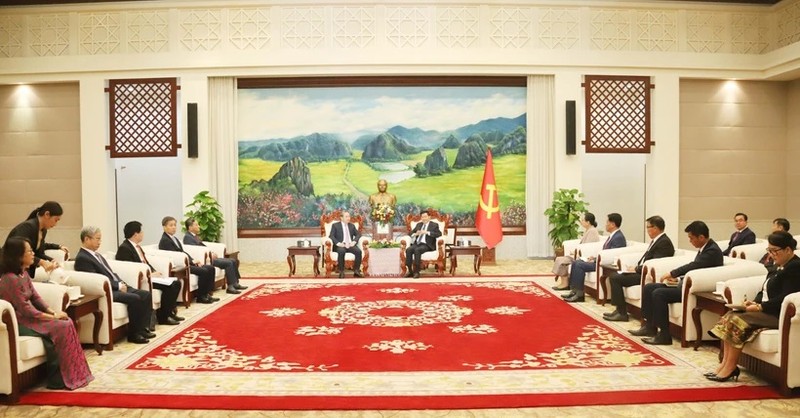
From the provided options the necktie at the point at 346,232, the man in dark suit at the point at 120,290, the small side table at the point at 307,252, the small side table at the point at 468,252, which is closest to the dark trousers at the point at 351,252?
the necktie at the point at 346,232

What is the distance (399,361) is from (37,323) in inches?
108

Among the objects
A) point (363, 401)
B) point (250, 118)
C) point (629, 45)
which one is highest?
point (629, 45)

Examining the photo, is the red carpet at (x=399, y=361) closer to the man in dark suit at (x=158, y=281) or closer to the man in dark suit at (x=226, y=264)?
the man in dark suit at (x=158, y=281)

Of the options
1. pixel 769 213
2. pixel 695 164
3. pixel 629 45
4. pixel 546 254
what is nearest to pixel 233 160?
pixel 546 254

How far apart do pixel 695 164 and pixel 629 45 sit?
9.50 feet

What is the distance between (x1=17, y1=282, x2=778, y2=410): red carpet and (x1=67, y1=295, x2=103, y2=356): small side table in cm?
45

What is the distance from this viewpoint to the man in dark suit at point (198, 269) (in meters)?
7.79

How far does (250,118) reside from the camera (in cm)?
1236

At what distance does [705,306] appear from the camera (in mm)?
5203

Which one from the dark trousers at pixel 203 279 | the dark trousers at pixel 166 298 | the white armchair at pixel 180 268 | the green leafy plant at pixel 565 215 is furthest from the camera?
→ the green leafy plant at pixel 565 215

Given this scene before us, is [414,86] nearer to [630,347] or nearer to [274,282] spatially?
[274,282]

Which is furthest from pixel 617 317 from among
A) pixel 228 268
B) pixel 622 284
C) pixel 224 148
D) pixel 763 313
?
pixel 224 148

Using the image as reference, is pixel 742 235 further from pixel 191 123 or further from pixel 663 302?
pixel 191 123

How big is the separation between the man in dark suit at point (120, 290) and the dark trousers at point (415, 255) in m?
4.90
